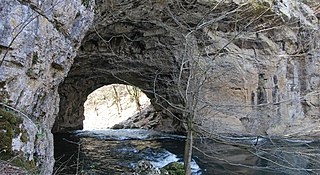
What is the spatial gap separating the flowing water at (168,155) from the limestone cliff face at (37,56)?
1.44m

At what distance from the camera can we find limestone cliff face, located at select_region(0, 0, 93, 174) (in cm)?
404

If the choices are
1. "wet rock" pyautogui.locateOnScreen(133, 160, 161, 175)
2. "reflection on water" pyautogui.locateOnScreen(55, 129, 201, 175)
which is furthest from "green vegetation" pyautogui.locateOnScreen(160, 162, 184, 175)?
"reflection on water" pyautogui.locateOnScreen(55, 129, 201, 175)

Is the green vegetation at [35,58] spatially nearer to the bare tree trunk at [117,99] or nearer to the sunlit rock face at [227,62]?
the sunlit rock face at [227,62]

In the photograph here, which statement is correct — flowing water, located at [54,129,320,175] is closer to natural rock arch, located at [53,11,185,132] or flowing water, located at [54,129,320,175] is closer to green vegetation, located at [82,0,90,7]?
natural rock arch, located at [53,11,185,132]

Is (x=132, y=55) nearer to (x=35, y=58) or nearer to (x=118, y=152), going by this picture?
(x=118, y=152)

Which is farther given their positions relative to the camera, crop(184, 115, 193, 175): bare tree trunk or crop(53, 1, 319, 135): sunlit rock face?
crop(53, 1, 319, 135): sunlit rock face

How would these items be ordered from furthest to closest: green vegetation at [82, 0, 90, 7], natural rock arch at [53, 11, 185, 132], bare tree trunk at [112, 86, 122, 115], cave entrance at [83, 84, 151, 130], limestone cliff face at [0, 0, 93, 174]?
bare tree trunk at [112, 86, 122, 115] < cave entrance at [83, 84, 151, 130] < natural rock arch at [53, 11, 185, 132] < green vegetation at [82, 0, 90, 7] < limestone cliff face at [0, 0, 93, 174]

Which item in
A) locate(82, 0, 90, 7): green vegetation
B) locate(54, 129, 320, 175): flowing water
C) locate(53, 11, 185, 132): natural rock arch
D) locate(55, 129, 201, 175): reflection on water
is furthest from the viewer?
locate(53, 11, 185, 132): natural rock arch

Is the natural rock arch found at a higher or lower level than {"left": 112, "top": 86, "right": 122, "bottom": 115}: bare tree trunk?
higher

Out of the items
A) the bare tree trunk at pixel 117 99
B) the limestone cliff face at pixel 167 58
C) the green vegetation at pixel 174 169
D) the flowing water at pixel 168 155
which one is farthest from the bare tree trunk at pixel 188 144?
the bare tree trunk at pixel 117 99

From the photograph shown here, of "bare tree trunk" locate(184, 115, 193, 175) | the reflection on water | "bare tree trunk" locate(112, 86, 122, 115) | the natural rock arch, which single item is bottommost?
the reflection on water

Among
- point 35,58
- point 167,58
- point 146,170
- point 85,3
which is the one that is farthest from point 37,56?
point 167,58

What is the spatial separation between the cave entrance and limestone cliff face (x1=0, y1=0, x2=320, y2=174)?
6.07 metres

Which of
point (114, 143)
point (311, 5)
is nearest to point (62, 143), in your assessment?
point (114, 143)
